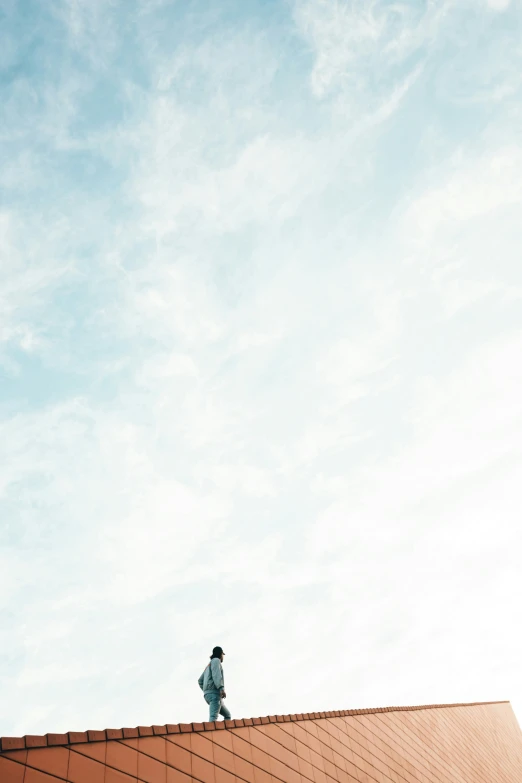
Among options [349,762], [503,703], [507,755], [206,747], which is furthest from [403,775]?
[503,703]

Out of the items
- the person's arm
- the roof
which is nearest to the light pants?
the person's arm

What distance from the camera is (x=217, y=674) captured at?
8.61 metres

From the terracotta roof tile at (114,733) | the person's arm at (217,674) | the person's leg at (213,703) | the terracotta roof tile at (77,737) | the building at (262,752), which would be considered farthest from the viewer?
the person's arm at (217,674)

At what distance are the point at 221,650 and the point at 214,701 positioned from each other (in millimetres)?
810

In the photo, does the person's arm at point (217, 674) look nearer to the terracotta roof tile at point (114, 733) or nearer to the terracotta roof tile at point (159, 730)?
the terracotta roof tile at point (159, 730)

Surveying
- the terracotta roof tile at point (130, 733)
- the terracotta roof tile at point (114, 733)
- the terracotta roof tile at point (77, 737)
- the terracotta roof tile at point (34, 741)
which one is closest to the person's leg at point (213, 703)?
the terracotta roof tile at point (130, 733)

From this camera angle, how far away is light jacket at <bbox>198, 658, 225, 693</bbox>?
8594 millimetres

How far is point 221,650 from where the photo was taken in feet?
30.0

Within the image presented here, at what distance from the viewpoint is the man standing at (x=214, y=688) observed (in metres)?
8.52

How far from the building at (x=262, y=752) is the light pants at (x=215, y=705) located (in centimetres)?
92

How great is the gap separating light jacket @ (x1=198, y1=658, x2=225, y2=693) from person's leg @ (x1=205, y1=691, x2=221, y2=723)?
0.07 metres

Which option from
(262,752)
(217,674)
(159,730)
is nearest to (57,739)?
(159,730)

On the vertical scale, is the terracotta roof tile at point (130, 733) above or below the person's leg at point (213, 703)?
below

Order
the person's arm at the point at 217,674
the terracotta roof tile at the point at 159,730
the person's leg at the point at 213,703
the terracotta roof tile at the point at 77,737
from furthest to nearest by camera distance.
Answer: the person's arm at the point at 217,674
the person's leg at the point at 213,703
the terracotta roof tile at the point at 159,730
the terracotta roof tile at the point at 77,737
